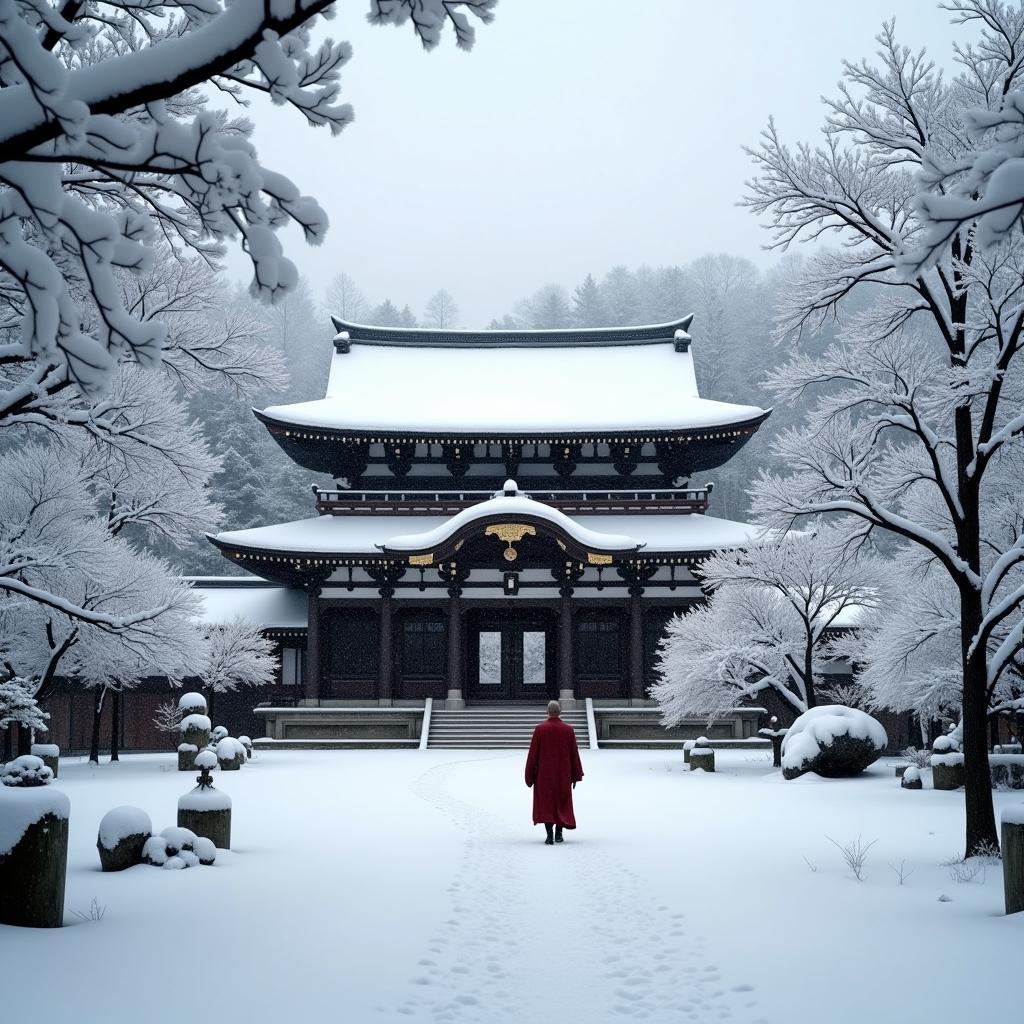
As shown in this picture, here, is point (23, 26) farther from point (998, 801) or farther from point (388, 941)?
point (998, 801)

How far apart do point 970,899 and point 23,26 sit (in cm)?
802

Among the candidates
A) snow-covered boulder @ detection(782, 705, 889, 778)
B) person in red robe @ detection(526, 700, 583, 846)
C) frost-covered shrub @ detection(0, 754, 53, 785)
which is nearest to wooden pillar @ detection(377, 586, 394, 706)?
snow-covered boulder @ detection(782, 705, 889, 778)

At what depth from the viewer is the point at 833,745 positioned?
59.2 feet

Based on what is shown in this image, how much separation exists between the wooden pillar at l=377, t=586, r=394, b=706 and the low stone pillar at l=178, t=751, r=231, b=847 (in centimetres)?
1863

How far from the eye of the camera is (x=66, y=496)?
19.5 meters

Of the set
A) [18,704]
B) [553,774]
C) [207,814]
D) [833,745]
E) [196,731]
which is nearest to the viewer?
[207,814]

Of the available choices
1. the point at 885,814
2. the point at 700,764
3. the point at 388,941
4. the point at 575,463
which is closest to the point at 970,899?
the point at 388,941

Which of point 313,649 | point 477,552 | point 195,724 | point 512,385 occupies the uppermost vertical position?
point 512,385

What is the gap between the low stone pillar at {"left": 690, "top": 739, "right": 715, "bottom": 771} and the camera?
66.0 ft

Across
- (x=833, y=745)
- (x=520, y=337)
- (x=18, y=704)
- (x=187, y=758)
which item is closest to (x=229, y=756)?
(x=187, y=758)

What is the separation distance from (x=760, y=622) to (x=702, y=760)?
125 inches

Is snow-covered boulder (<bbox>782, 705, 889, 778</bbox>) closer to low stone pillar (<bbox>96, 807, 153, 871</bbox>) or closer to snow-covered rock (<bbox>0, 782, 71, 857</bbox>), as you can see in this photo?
low stone pillar (<bbox>96, 807, 153, 871</bbox>)

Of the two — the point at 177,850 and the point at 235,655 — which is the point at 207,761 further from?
the point at 235,655

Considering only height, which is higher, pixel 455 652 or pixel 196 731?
→ pixel 455 652
